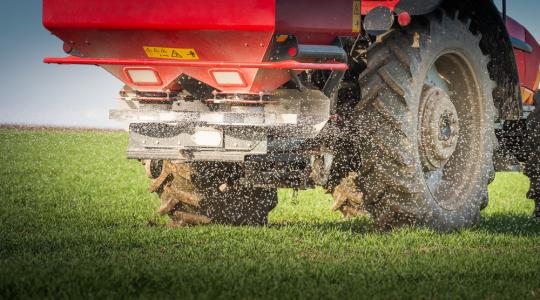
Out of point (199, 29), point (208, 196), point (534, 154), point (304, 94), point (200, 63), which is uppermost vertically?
point (199, 29)

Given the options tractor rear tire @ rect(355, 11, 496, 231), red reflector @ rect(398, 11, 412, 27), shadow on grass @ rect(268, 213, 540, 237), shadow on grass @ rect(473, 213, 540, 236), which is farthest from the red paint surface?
shadow on grass @ rect(473, 213, 540, 236)

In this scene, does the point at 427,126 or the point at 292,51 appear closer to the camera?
the point at 292,51

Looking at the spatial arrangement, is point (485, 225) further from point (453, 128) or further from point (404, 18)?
point (404, 18)

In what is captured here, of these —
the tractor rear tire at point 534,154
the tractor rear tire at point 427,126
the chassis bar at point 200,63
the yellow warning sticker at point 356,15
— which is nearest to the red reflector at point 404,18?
the tractor rear tire at point 427,126

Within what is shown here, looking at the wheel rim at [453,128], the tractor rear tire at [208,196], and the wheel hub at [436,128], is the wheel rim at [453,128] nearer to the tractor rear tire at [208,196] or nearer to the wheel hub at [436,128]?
the wheel hub at [436,128]

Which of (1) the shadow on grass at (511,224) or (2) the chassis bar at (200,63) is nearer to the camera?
(2) the chassis bar at (200,63)

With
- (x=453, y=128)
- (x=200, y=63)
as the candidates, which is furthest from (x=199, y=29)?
(x=453, y=128)

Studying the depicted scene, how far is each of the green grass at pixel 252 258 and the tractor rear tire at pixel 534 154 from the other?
33 cm

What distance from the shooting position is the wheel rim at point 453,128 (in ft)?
21.2

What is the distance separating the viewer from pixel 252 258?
5184mm

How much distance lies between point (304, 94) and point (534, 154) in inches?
146

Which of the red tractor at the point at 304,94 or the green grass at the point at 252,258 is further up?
the red tractor at the point at 304,94

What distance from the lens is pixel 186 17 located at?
17.7 feet

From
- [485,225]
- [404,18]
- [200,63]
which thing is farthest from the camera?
[485,225]
